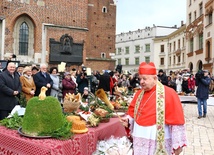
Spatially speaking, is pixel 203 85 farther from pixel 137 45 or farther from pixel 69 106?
pixel 137 45

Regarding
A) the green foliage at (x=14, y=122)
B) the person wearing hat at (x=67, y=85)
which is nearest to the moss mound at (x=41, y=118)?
the green foliage at (x=14, y=122)

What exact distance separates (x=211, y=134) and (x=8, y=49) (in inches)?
619

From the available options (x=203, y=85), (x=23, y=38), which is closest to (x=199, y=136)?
(x=203, y=85)

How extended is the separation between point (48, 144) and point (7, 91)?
3.10 meters

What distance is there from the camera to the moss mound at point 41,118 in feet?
11.3

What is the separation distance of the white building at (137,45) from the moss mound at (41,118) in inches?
2115

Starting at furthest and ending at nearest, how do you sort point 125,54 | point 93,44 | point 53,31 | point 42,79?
point 125,54 → point 93,44 → point 53,31 → point 42,79

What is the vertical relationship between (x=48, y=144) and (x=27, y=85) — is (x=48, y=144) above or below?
below

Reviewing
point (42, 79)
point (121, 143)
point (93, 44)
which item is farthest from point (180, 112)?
point (93, 44)

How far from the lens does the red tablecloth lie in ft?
10.7

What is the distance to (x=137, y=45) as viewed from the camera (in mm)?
61000

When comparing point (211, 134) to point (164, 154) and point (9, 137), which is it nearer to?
point (164, 154)

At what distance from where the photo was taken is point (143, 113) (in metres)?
3.40

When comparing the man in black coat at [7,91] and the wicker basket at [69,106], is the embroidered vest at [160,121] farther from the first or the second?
the man in black coat at [7,91]
